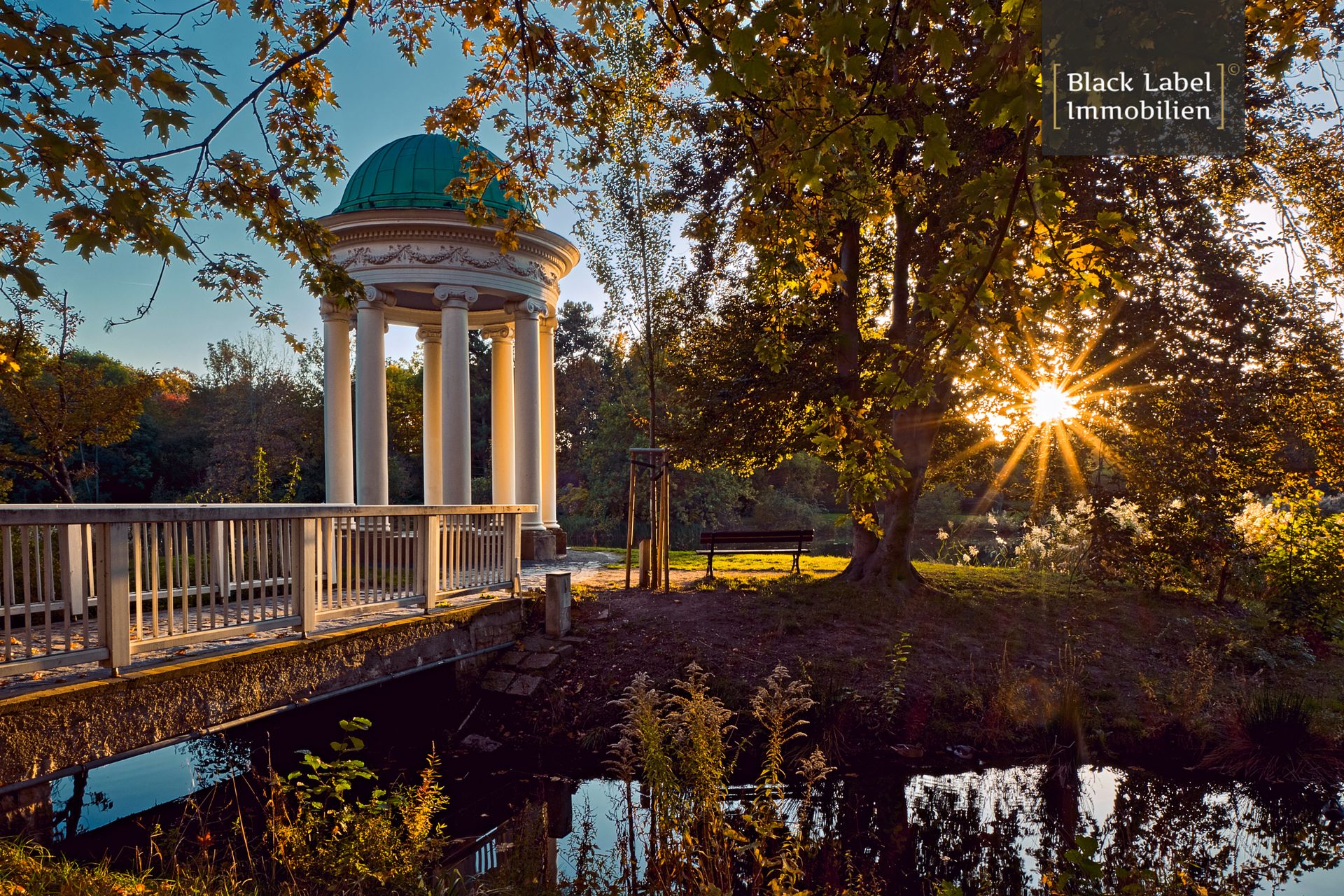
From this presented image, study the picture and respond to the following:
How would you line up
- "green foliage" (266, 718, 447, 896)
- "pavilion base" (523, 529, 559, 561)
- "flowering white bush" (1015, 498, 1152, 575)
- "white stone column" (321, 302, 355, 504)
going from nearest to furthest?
"green foliage" (266, 718, 447, 896) < "flowering white bush" (1015, 498, 1152, 575) < "white stone column" (321, 302, 355, 504) < "pavilion base" (523, 529, 559, 561)

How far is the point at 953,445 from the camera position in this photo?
48.0ft

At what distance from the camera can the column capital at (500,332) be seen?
18.9 m

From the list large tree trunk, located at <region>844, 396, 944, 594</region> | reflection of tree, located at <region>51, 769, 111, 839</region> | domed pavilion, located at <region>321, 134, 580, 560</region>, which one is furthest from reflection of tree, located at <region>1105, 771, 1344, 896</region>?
domed pavilion, located at <region>321, 134, 580, 560</region>

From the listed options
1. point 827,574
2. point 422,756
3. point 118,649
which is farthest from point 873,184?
point 827,574

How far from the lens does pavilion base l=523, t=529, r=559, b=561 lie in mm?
16031

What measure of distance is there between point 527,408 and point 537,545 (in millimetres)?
2886

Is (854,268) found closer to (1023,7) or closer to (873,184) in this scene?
(873,184)

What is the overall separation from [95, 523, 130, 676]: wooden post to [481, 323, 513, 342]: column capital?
1375 centimetres

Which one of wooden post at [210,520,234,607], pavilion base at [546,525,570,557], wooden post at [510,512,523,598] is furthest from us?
pavilion base at [546,525,570,557]

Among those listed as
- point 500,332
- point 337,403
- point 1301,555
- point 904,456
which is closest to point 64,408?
point 337,403

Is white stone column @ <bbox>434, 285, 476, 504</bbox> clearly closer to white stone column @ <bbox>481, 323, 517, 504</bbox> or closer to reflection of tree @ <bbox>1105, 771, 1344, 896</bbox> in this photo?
white stone column @ <bbox>481, 323, 517, 504</bbox>

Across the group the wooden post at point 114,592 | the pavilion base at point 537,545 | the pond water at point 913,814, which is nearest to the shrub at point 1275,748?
the pond water at point 913,814

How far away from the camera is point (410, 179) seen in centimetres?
1531

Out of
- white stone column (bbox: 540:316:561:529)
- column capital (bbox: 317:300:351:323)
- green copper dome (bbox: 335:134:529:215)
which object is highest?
green copper dome (bbox: 335:134:529:215)
